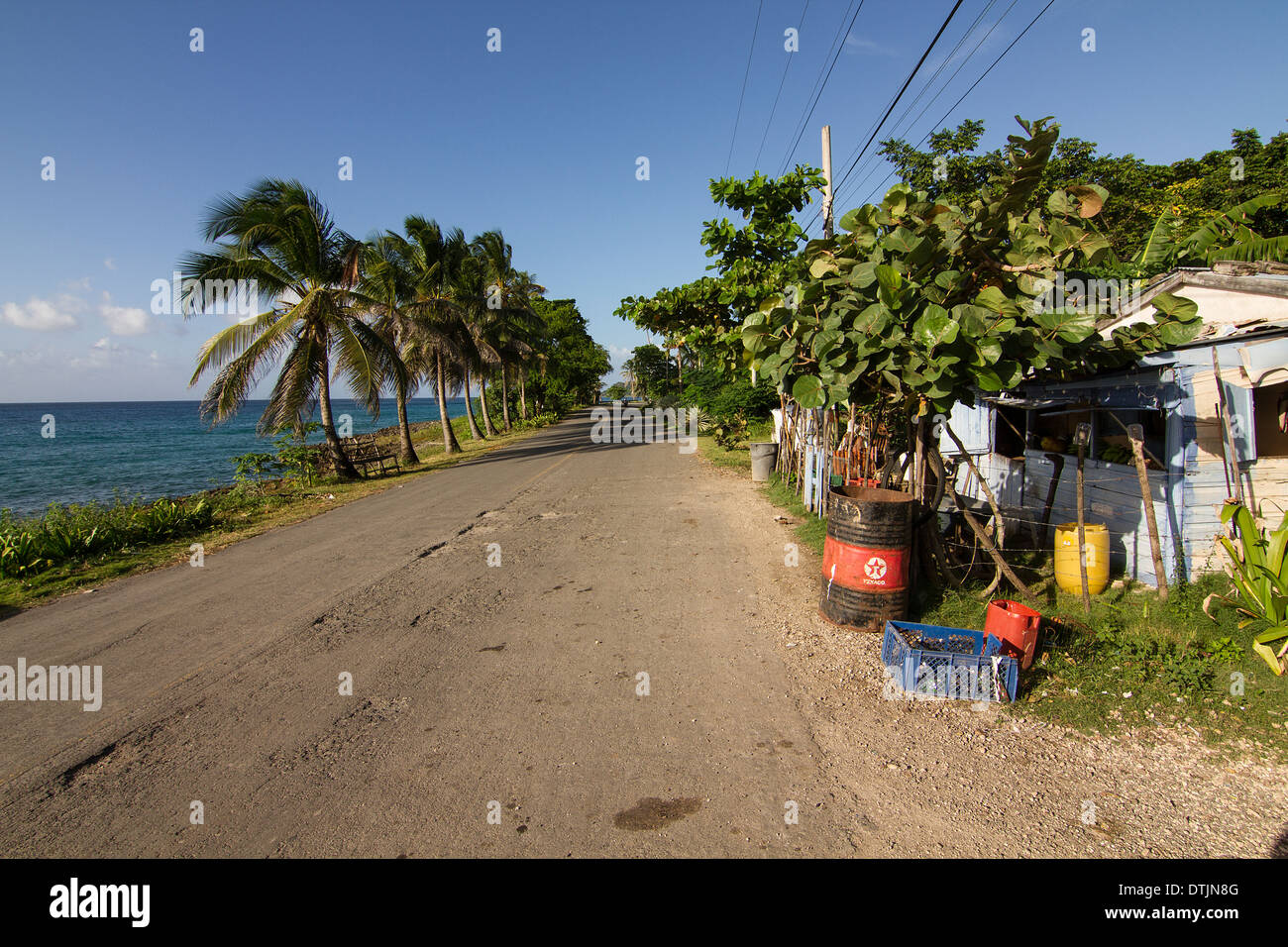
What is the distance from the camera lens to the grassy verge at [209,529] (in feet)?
26.7

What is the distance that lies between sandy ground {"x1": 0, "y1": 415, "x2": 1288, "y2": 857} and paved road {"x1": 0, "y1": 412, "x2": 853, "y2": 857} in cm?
2

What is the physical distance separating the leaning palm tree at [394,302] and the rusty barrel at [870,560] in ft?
50.8

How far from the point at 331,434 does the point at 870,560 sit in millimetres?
16175

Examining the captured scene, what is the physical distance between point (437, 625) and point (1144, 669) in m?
6.13

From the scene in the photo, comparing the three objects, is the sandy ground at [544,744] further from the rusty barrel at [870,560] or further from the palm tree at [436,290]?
the palm tree at [436,290]

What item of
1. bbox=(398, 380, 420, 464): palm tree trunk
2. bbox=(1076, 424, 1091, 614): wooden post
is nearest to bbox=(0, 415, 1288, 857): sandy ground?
bbox=(1076, 424, 1091, 614): wooden post

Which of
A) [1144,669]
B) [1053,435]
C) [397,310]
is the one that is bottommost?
[1144,669]

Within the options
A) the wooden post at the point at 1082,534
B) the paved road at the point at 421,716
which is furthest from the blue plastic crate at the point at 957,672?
the wooden post at the point at 1082,534

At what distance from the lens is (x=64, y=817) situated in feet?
11.5

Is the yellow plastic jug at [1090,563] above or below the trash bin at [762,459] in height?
below
